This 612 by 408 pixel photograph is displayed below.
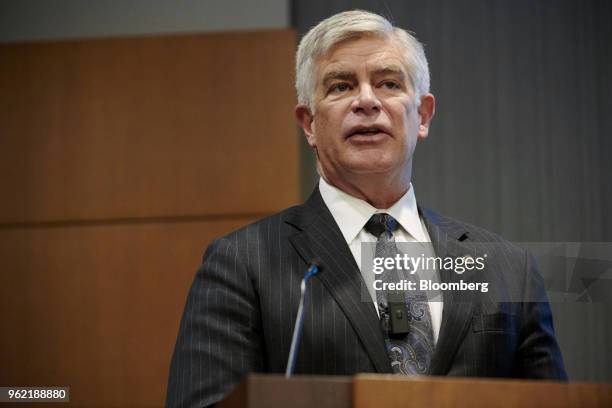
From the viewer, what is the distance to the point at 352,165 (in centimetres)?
206

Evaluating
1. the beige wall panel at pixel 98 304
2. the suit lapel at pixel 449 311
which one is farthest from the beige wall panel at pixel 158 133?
the suit lapel at pixel 449 311

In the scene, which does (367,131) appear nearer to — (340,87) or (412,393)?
(340,87)

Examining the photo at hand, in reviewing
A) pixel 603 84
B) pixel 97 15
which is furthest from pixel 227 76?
pixel 603 84

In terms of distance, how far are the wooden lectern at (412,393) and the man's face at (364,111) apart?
0.88 meters

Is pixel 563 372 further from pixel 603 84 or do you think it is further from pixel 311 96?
pixel 603 84

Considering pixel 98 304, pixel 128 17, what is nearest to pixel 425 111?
pixel 98 304

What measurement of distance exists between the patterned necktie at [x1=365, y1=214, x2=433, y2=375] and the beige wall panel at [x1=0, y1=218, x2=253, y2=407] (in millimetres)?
1997

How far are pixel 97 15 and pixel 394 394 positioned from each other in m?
3.28

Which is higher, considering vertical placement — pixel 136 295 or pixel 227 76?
pixel 227 76

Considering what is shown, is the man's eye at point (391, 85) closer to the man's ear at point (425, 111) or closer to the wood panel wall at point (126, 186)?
the man's ear at point (425, 111)

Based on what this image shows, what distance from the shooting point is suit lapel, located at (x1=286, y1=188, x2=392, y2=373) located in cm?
181

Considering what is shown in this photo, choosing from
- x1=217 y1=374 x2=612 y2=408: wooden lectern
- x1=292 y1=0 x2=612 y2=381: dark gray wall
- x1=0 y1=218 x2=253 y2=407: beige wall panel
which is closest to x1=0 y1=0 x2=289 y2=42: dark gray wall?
x1=292 y1=0 x2=612 y2=381: dark gray wall

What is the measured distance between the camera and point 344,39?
2.12 metres

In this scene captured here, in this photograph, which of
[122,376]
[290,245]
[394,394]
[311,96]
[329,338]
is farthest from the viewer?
[122,376]
